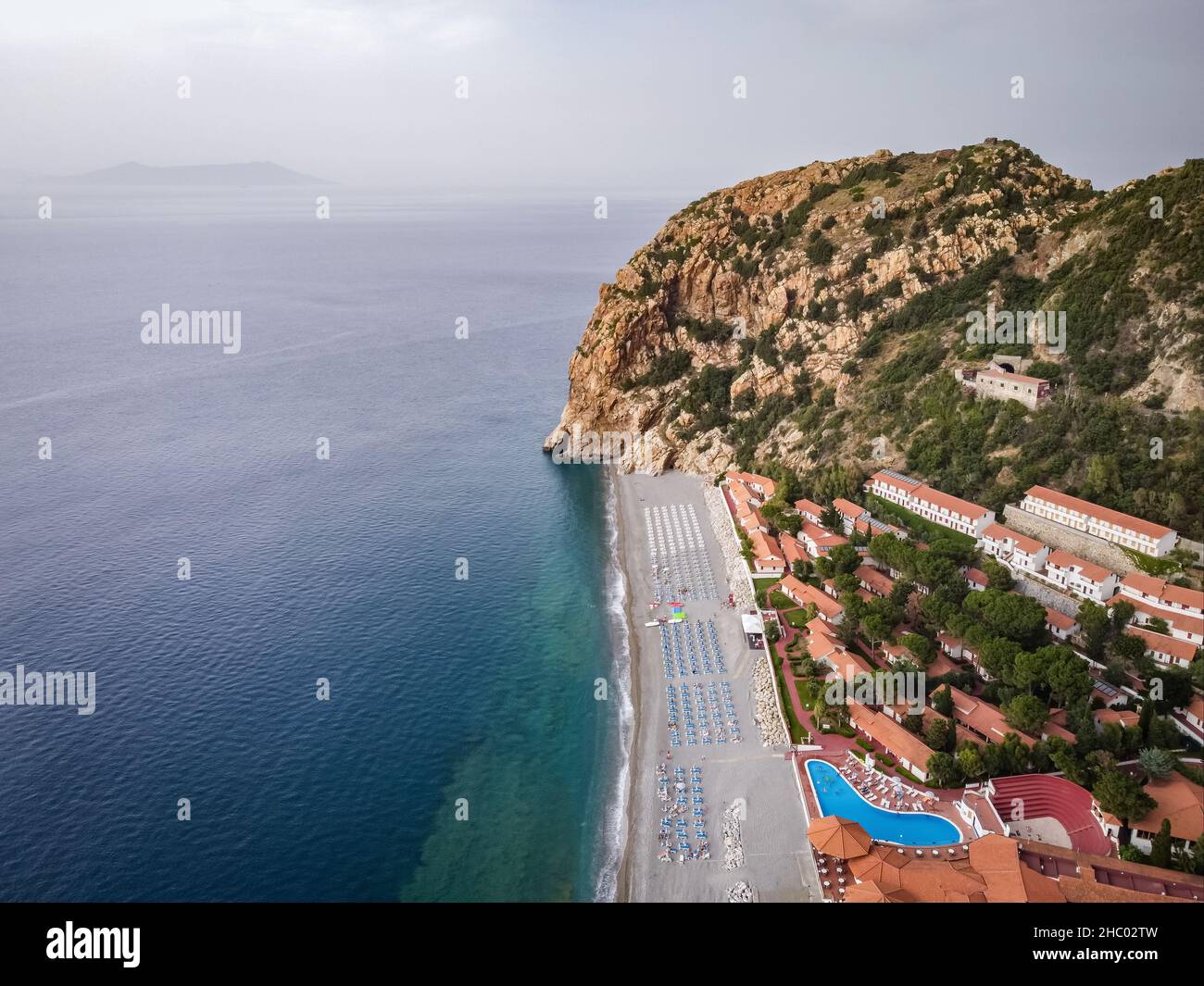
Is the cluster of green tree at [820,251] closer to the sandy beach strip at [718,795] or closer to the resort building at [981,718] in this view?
the sandy beach strip at [718,795]

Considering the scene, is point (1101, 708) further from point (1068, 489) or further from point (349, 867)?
point (349, 867)

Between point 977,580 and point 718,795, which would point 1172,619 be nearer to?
point 977,580

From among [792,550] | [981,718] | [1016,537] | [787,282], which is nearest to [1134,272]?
[1016,537]

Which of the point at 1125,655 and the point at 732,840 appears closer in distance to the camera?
the point at 732,840

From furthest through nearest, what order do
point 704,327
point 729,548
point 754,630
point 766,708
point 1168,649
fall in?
point 704,327
point 729,548
point 754,630
point 766,708
point 1168,649

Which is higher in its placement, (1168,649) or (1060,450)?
(1060,450)
